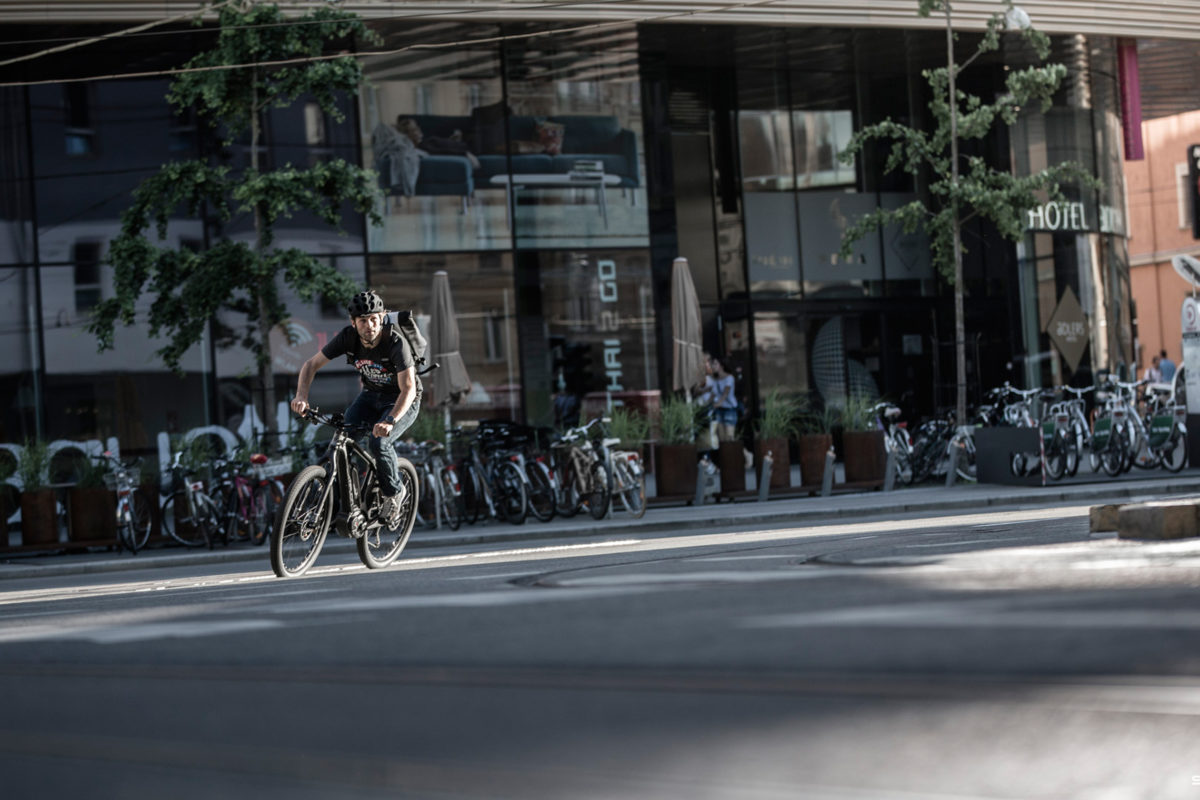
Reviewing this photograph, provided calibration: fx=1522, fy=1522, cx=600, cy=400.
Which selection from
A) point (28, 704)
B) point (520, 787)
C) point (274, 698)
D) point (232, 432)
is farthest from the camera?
point (232, 432)

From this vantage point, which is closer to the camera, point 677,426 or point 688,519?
point 688,519

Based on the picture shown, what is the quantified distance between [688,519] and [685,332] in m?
6.58

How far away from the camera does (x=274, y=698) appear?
396 cm

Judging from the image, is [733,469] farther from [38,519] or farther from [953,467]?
[38,519]

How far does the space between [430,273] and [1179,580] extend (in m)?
18.6

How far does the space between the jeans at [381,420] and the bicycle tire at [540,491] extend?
21.3 feet

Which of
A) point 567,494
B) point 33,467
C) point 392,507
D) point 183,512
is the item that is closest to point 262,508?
point 183,512

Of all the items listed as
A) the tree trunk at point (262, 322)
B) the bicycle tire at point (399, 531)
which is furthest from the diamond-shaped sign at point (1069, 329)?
the bicycle tire at point (399, 531)

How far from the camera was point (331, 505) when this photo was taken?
31.3 feet

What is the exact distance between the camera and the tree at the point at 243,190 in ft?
54.6

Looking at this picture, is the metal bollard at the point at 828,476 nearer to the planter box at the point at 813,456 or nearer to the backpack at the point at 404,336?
the planter box at the point at 813,456

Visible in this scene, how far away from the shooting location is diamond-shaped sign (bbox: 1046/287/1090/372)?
27969mm

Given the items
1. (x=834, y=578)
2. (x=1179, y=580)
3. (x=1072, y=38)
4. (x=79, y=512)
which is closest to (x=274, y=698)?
(x=834, y=578)

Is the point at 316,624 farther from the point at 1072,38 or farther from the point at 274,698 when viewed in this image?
the point at 1072,38
